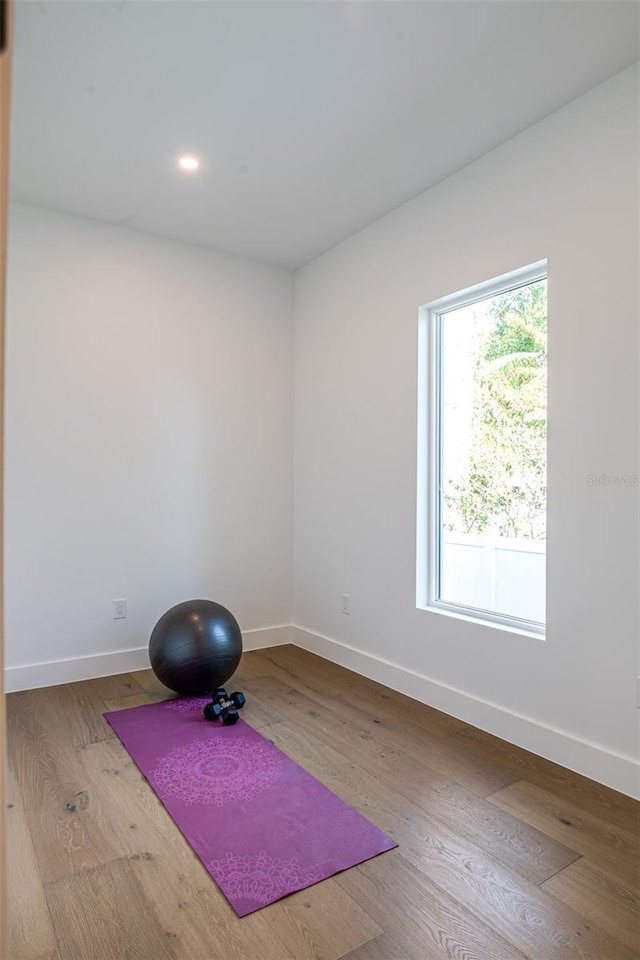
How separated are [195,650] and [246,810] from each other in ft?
3.53

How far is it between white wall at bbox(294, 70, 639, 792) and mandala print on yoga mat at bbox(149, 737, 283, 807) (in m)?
1.03

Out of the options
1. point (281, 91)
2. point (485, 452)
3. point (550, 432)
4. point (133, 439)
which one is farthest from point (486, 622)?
point (281, 91)

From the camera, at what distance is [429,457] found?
128 inches

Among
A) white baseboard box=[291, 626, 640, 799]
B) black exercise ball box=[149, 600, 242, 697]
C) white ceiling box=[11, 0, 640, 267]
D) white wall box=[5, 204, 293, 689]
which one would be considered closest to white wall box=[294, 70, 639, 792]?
white baseboard box=[291, 626, 640, 799]

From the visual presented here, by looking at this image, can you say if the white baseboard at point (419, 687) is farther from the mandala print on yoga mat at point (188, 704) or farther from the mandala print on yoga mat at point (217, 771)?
the mandala print on yoga mat at point (217, 771)

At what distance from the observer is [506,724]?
2.64 metres

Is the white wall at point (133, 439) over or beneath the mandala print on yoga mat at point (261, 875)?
over

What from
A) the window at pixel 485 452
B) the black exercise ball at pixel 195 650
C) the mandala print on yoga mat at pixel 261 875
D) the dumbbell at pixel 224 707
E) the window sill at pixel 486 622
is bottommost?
the mandala print on yoga mat at pixel 261 875

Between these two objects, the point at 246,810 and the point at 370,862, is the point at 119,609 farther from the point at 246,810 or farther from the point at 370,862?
the point at 370,862

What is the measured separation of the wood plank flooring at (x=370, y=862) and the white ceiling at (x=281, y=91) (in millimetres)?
2809

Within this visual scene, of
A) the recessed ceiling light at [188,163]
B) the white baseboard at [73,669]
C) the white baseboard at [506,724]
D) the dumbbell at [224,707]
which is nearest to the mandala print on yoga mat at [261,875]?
Result: the dumbbell at [224,707]

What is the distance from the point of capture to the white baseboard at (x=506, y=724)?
7.23ft

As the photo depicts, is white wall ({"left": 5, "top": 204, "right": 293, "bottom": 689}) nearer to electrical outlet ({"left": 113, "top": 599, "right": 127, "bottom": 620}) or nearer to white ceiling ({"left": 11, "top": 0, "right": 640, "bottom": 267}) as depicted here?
electrical outlet ({"left": 113, "top": 599, "right": 127, "bottom": 620})

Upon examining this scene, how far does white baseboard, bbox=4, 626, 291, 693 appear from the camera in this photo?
128 inches
